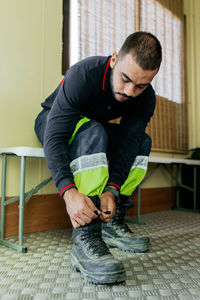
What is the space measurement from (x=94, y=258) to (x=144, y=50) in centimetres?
77

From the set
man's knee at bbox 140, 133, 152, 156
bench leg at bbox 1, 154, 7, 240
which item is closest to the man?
man's knee at bbox 140, 133, 152, 156

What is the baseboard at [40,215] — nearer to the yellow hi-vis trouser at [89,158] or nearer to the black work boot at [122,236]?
the black work boot at [122,236]

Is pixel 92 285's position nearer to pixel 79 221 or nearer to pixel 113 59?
pixel 79 221

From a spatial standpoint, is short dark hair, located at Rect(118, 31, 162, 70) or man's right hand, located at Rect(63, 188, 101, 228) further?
short dark hair, located at Rect(118, 31, 162, 70)

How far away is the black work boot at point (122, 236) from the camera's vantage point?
1229 millimetres

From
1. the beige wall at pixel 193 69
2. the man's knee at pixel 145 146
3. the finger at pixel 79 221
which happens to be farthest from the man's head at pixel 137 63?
the beige wall at pixel 193 69

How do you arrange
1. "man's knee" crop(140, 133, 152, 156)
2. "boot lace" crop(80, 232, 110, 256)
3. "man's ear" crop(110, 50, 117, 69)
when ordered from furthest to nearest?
"man's knee" crop(140, 133, 152, 156) < "man's ear" crop(110, 50, 117, 69) < "boot lace" crop(80, 232, 110, 256)

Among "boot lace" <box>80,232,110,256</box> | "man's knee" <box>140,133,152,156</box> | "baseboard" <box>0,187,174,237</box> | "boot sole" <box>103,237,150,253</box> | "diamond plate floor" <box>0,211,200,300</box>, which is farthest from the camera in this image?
"baseboard" <box>0,187,174,237</box>

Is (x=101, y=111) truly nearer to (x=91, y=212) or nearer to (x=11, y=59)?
(x=91, y=212)

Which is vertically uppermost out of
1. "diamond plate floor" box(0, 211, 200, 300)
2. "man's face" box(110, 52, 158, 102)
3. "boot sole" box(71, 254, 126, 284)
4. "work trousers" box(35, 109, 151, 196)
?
"man's face" box(110, 52, 158, 102)

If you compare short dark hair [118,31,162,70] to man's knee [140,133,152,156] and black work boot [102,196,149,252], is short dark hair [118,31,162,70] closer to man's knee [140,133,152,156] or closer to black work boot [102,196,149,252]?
man's knee [140,133,152,156]

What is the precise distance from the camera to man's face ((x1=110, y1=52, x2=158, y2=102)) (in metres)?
0.96

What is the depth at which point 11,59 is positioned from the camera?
5.02 feet

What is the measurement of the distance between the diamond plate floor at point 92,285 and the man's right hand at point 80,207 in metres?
0.21
